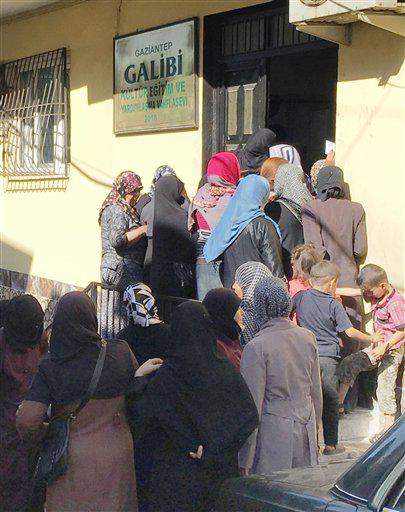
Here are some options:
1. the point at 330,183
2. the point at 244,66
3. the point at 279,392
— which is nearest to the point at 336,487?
the point at 279,392

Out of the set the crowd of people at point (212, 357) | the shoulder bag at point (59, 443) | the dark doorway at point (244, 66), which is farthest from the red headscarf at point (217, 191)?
the shoulder bag at point (59, 443)

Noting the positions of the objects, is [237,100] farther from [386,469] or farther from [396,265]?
[386,469]

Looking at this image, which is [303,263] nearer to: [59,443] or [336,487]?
[59,443]

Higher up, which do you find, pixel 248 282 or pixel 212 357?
pixel 248 282

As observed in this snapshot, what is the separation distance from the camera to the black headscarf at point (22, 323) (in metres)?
4.85

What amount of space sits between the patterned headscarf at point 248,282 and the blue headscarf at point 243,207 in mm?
337

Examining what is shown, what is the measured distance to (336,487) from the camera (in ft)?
9.77

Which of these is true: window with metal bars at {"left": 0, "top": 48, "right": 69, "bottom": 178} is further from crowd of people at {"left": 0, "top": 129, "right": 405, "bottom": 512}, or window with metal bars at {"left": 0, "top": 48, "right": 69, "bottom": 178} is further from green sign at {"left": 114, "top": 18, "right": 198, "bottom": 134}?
crowd of people at {"left": 0, "top": 129, "right": 405, "bottom": 512}

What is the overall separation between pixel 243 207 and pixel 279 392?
1853mm

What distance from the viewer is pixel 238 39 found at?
816 centimetres

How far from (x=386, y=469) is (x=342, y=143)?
4.28 m

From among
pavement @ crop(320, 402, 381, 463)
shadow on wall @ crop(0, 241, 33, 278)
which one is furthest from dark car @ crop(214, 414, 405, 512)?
shadow on wall @ crop(0, 241, 33, 278)

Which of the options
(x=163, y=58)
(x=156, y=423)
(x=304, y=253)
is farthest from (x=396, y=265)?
(x=163, y=58)

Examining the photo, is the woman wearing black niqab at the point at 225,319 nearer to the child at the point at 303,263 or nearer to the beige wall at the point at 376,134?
the child at the point at 303,263
